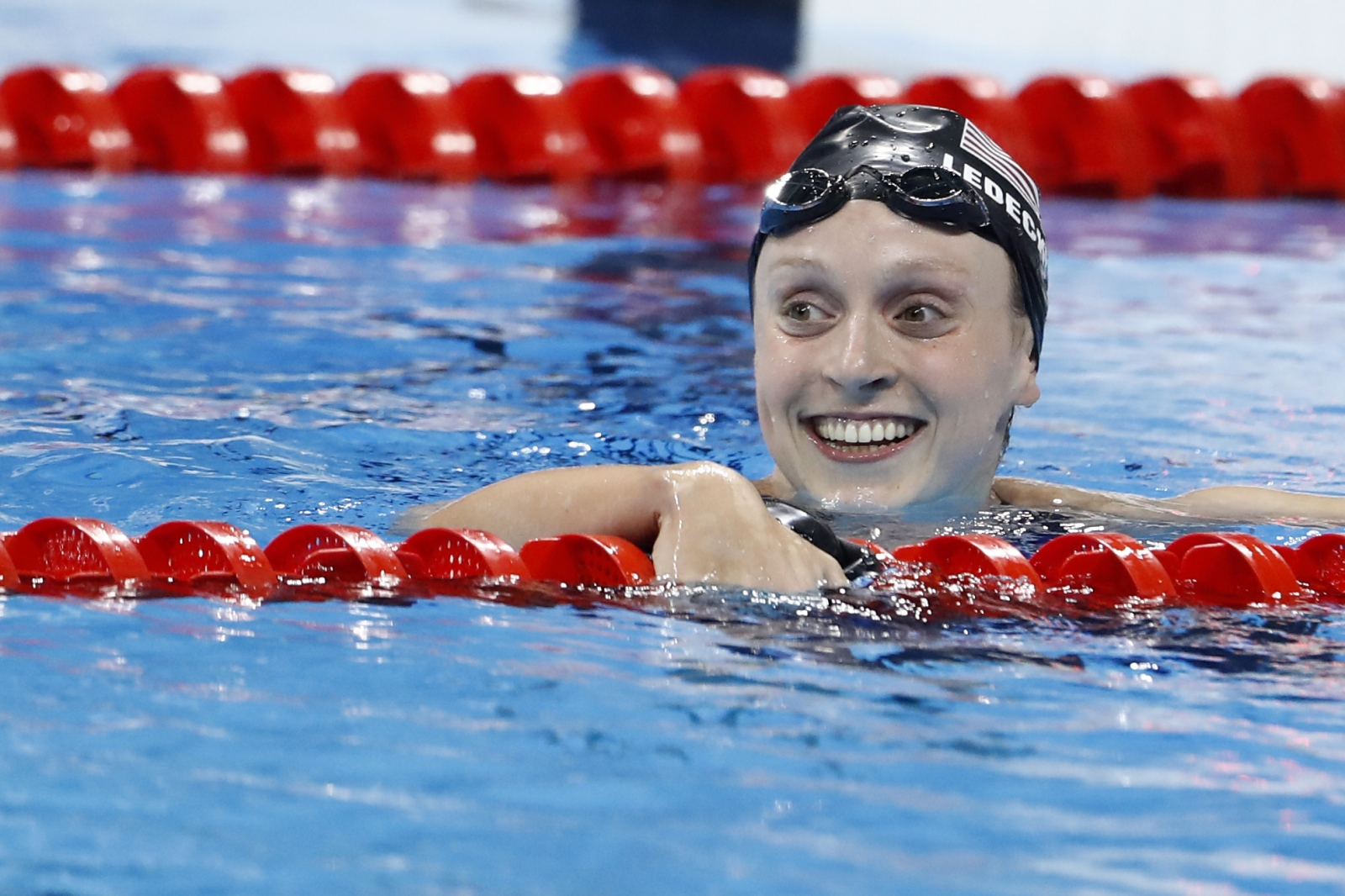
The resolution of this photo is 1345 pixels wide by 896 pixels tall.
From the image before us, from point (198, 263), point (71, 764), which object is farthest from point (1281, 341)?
point (71, 764)

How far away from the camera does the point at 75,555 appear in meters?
2.87

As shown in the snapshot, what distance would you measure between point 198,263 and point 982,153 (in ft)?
13.6

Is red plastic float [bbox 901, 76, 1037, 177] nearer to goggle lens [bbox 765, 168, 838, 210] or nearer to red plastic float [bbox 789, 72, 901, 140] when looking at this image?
red plastic float [bbox 789, 72, 901, 140]

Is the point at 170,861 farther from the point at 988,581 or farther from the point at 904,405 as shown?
the point at 904,405

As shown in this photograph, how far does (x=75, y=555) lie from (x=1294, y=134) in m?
9.01

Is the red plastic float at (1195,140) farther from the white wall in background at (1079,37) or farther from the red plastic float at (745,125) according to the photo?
the white wall in background at (1079,37)

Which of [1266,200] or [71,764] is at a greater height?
[1266,200]

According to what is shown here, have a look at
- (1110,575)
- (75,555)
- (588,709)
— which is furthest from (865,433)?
(75,555)

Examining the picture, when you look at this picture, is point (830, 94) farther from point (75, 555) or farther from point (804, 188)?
point (75, 555)

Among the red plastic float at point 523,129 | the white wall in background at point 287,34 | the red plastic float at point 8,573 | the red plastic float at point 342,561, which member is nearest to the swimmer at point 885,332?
the red plastic float at point 342,561

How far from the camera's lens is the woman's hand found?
106 inches

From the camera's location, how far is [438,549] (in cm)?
292

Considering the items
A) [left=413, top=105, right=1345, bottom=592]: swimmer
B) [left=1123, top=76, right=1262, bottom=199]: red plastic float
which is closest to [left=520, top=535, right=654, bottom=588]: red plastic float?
[left=413, top=105, right=1345, bottom=592]: swimmer

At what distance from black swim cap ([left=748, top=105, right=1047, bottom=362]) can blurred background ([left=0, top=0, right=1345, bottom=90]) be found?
1162 cm
